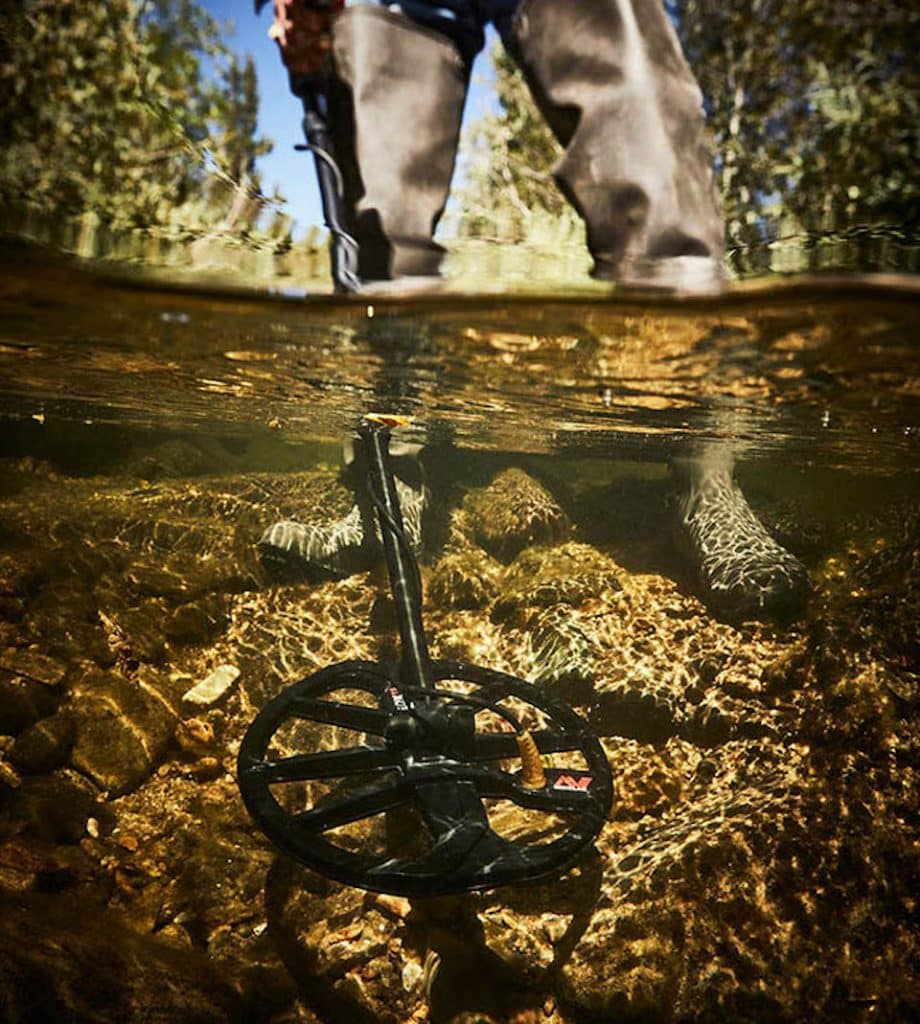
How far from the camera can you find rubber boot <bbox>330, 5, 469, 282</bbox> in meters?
2.64

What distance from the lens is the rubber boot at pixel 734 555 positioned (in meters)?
4.86

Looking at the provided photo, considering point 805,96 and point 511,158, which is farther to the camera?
point 511,158

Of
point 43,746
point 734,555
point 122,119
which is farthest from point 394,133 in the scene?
point 122,119

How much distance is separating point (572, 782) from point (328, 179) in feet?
11.3

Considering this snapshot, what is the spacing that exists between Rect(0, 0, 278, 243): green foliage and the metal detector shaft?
220 cm

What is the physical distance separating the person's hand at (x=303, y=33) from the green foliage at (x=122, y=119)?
0.62 m

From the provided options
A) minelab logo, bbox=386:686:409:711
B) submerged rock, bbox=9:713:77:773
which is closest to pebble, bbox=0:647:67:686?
submerged rock, bbox=9:713:77:773

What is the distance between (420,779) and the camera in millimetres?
2865

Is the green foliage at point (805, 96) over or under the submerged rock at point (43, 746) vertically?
over

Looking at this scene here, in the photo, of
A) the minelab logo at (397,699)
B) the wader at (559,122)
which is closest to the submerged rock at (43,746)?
the minelab logo at (397,699)

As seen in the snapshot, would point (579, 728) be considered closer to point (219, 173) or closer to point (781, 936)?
point (781, 936)

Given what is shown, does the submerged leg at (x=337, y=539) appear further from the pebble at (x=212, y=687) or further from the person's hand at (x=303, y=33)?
the person's hand at (x=303, y=33)

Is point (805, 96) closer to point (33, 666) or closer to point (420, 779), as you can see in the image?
point (420, 779)

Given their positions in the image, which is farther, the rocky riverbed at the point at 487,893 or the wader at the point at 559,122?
the rocky riverbed at the point at 487,893
